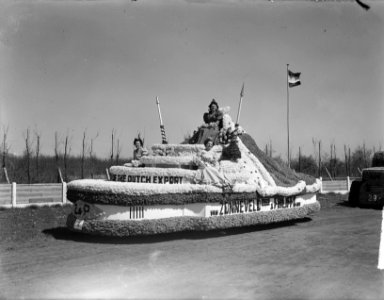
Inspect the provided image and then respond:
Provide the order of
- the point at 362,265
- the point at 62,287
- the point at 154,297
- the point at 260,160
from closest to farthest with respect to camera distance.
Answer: the point at 154,297
the point at 62,287
the point at 362,265
the point at 260,160

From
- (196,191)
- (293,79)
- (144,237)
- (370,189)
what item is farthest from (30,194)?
(370,189)

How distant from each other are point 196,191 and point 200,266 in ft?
8.81

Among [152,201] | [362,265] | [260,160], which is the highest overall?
[260,160]

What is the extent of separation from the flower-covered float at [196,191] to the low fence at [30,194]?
685 cm

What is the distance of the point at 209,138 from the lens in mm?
10281

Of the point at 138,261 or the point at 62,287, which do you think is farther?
the point at 138,261

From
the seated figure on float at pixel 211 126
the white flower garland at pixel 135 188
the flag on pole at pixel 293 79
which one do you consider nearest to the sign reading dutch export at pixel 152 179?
the white flower garland at pixel 135 188

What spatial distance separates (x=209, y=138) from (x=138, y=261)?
4.36 m

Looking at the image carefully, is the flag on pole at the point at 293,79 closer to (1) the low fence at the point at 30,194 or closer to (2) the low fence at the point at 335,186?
(2) the low fence at the point at 335,186

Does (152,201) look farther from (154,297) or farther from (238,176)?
(154,297)

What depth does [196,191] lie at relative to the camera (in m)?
8.91

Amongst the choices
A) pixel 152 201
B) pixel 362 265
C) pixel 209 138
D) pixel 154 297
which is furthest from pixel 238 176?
pixel 154 297

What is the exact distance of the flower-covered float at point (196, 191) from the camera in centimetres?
818

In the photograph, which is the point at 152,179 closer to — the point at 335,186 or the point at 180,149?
the point at 180,149
